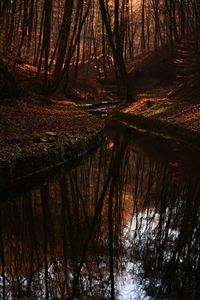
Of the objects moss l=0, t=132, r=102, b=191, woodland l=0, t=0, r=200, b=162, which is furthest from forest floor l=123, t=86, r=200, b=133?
moss l=0, t=132, r=102, b=191

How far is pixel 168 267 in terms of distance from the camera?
705 centimetres

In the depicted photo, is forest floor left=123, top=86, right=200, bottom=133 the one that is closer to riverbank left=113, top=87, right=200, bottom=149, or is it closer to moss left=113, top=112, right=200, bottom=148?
riverbank left=113, top=87, right=200, bottom=149

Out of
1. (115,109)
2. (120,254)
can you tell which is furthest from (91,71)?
(120,254)

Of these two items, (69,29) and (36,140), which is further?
(69,29)

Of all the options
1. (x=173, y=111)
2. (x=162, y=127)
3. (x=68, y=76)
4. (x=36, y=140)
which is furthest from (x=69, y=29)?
(x=36, y=140)

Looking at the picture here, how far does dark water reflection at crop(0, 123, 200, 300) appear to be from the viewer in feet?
20.7

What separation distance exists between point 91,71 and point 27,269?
5406 centimetres

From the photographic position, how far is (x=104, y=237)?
27.5 ft

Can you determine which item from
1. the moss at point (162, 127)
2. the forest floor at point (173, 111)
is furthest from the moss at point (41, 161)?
the forest floor at point (173, 111)

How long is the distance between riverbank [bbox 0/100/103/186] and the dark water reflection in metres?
0.73

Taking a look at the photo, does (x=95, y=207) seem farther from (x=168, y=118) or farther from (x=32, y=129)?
(x=168, y=118)

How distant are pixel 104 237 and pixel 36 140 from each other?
21.3ft

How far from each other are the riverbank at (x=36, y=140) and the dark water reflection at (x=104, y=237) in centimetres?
73

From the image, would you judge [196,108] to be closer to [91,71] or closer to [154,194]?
[154,194]
